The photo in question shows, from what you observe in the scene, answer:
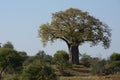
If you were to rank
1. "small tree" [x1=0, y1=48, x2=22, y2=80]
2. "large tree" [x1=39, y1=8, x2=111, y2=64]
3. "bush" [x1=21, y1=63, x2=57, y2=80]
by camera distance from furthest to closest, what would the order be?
"large tree" [x1=39, y1=8, x2=111, y2=64] → "small tree" [x1=0, y1=48, x2=22, y2=80] → "bush" [x1=21, y1=63, x2=57, y2=80]

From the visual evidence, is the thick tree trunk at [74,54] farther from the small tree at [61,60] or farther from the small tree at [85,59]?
the small tree at [85,59]

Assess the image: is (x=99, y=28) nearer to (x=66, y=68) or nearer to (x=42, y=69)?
(x=66, y=68)

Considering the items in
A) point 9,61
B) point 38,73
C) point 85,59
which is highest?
point 85,59

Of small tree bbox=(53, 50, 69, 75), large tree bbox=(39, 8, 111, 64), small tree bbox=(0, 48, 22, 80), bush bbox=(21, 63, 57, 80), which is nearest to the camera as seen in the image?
bush bbox=(21, 63, 57, 80)

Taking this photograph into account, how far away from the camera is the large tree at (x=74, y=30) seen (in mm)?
50656

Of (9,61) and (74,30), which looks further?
(74,30)

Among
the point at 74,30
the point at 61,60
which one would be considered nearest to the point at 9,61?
the point at 61,60

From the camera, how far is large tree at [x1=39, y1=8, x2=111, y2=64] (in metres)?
50.7

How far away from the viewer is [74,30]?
50812 millimetres

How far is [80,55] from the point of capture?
5766cm

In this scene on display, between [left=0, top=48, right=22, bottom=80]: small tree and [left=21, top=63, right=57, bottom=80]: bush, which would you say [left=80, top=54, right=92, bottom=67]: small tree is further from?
[left=21, top=63, right=57, bottom=80]: bush

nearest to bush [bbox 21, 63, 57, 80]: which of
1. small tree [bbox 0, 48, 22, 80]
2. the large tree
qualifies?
small tree [bbox 0, 48, 22, 80]

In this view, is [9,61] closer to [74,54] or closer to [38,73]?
[38,73]

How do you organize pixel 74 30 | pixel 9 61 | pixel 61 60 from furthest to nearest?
pixel 74 30
pixel 61 60
pixel 9 61
